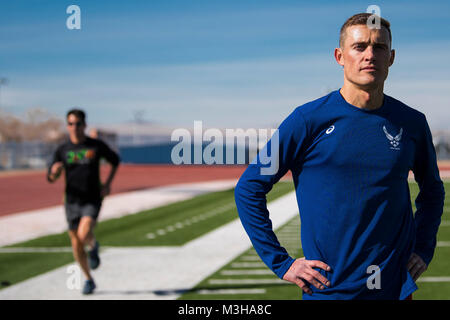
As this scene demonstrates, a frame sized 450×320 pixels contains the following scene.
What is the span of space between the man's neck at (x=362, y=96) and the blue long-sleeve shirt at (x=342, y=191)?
3 centimetres

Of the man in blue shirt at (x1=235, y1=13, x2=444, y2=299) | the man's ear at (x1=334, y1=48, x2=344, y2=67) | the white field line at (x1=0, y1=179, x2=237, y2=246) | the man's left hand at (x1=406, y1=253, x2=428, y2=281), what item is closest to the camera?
the man in blue shirt at (x1=235, y1=13, x2=444, y2=299)

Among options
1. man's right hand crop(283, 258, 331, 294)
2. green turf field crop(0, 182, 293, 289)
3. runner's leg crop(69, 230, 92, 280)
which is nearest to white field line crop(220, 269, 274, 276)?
runner's leg crop(69, 230, 92, 280)

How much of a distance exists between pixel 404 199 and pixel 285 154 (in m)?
0.58

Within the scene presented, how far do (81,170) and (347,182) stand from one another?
17.4 feet

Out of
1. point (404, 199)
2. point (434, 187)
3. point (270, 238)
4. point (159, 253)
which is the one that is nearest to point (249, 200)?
point (270, 238)

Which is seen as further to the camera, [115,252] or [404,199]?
[115,252]

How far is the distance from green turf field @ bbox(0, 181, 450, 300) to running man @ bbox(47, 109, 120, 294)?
4.23 ft

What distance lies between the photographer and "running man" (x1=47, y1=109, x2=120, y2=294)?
7.08m

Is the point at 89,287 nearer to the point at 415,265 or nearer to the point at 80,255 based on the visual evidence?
the point at 80,255

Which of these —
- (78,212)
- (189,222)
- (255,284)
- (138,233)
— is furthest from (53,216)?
(255,284)

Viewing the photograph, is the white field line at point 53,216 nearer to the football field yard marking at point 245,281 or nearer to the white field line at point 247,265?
the white field line at point 247,265

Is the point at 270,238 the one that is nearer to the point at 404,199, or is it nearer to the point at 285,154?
the point at 285,154

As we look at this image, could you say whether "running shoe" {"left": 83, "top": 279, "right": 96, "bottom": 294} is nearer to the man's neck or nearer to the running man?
the running man
